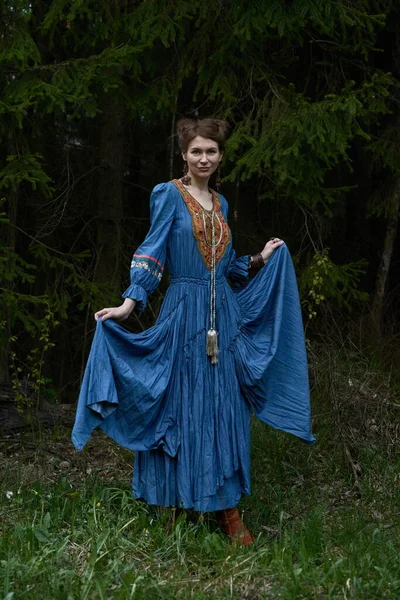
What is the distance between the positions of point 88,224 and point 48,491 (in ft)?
12.1

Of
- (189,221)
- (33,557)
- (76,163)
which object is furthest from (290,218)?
(33,557)

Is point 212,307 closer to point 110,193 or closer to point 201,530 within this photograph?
point 201,530

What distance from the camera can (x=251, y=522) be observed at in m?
4.90

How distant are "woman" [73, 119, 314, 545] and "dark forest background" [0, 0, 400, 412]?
5.34 ft

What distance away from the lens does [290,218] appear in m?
8.16

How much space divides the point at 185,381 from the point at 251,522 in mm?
1010

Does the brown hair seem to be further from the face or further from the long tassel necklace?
the long tassel necklace

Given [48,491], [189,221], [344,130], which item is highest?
[344,130]

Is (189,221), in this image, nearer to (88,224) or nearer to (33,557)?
(33,557)

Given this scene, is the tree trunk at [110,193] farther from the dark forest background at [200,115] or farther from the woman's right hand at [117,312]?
the woman's right hand at [117,312]

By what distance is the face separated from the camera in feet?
14.5

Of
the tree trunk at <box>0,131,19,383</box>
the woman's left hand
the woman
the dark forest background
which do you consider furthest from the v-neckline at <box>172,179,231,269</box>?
the tree trunk at <box>0,131,19,383</box>

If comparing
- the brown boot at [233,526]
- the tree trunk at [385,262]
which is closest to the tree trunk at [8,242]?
the brown boot at [233,526]

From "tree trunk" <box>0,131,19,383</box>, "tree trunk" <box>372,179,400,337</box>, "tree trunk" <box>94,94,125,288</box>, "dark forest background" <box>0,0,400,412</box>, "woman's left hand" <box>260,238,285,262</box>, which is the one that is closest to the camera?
"woman's left hand" <box>260,238,285,262</box>
